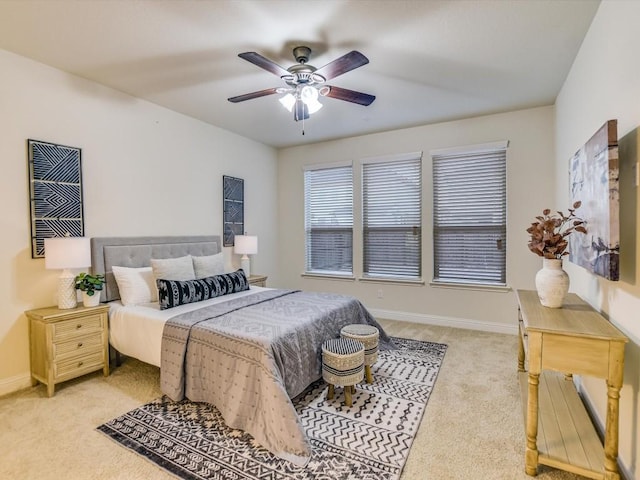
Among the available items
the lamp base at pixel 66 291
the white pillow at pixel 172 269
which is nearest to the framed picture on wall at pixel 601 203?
the white pillow at pixel 172 269

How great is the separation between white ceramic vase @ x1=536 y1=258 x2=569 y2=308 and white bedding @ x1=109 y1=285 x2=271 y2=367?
266 centimetres

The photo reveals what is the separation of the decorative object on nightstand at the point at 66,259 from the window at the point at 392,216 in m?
3.48

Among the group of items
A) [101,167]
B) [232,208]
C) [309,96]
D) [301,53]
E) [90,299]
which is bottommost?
[90,299]

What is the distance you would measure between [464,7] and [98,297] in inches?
142

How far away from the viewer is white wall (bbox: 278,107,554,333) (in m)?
3.88

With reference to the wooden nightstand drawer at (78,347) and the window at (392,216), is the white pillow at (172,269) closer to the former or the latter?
the wooden nightstand drawer at (78,347)

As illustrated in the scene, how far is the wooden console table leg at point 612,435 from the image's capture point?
59.4 inches

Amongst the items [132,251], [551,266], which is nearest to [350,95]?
[551,266]

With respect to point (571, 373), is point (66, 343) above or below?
below

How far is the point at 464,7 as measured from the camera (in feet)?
6.89

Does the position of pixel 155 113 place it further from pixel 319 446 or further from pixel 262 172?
pixel 319 446

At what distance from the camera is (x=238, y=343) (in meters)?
2.21

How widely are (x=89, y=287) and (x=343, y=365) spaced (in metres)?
2.25

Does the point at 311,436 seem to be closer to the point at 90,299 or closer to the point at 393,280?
the point at 90,299
